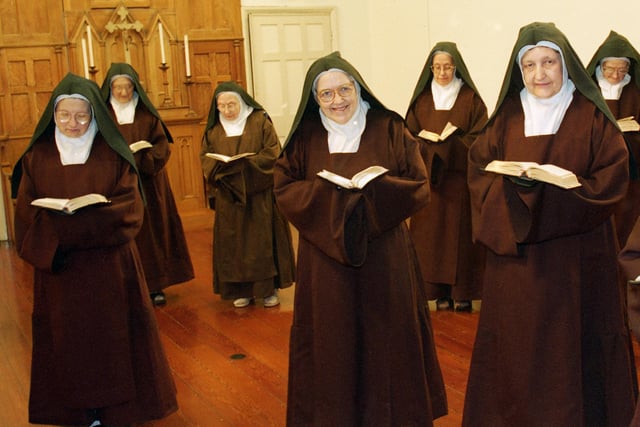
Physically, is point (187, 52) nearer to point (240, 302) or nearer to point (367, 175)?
point (240, 302)

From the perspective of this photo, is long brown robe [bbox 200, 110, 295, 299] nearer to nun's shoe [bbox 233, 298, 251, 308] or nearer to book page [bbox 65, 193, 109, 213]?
nun's shoe [bbox 233, 298, 251, 308]

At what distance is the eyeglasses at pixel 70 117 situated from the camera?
4.07 m

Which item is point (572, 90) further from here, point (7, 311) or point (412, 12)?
point (412, 12)

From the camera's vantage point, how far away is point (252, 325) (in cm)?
623

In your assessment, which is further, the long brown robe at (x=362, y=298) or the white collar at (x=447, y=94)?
the white collar at (x=447, y=94)

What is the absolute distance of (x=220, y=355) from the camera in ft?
18.3

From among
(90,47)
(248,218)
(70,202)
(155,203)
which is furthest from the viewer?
(90,47)

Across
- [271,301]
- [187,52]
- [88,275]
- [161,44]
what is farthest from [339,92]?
[161,44]

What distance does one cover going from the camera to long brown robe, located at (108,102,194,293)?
6699 millimetres

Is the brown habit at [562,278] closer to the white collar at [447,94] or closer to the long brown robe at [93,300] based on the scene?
the long brown robe at [93,300]

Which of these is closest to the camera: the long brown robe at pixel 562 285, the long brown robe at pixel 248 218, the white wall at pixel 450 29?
the long brown robe at pixel 562 285

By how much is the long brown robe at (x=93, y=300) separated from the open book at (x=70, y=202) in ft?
0.38

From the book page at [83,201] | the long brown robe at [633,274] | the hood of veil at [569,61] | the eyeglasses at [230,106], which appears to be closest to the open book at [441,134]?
the eyeglasses at [230,106]

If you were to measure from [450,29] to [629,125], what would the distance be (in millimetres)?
4976
